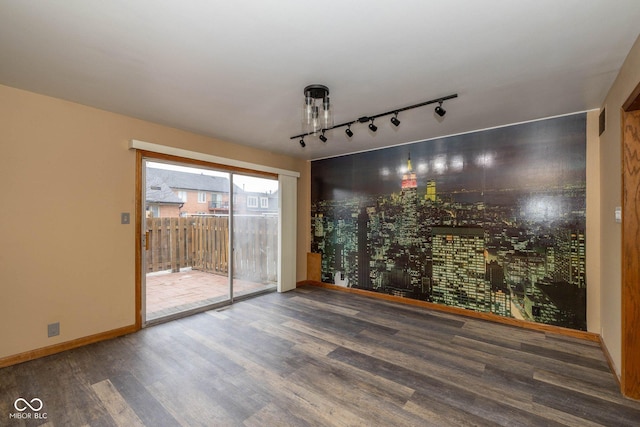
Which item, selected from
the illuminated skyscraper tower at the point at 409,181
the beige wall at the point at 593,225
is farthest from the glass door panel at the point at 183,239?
the beige wall at the point at 593,225

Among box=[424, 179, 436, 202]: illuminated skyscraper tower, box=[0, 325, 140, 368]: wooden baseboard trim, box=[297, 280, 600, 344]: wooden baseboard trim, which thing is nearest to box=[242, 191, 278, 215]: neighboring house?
box=[297, 280, 600, 344]: wooden baseboard trim

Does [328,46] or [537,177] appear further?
[537,177]

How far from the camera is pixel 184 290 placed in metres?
4.26

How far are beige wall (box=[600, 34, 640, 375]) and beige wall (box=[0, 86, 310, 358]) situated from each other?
4595 mm

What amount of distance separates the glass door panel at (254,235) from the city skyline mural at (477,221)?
124cm

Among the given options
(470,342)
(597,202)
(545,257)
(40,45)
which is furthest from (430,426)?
(40,45)

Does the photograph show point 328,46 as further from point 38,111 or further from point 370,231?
point 370,231

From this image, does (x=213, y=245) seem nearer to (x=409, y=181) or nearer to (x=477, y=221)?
(x=409, y=181)

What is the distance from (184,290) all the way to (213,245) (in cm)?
79

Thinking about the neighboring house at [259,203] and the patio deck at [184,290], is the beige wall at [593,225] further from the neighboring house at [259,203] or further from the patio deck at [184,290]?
the patio deck at [184,290]

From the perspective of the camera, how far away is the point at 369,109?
3025 mm

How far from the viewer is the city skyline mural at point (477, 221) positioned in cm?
320

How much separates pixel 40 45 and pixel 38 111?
3.78ft

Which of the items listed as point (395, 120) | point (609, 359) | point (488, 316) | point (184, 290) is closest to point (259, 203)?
point (184, 290)
